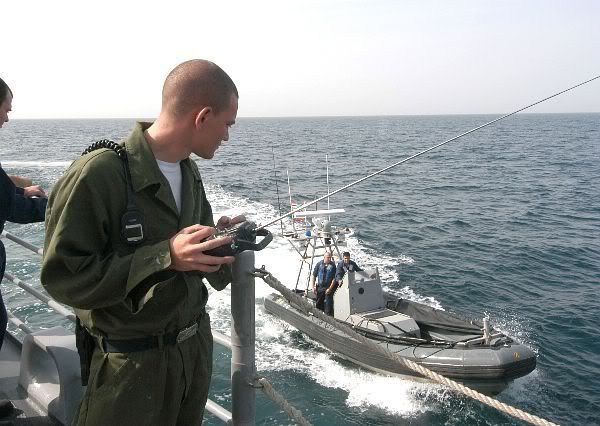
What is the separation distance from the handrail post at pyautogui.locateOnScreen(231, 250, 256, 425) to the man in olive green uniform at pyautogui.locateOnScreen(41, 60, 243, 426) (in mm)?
63

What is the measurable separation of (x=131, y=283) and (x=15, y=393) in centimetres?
201

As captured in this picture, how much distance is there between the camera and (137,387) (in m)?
1.71

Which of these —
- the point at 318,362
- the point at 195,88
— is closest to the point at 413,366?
the point at 195,88

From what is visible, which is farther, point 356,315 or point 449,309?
point 449,309

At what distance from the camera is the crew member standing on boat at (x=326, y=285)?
42.2 ft

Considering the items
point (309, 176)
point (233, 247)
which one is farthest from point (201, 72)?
point (309, 176)

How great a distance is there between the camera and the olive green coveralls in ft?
4.91

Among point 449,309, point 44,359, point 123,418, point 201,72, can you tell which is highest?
point 201,72

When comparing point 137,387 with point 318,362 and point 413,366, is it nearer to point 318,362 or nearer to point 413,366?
point 413,366

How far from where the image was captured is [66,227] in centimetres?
148

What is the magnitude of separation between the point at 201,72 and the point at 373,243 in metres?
20.7

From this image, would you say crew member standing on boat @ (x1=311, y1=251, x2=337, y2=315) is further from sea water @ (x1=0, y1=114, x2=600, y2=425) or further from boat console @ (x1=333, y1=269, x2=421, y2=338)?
sea water @ (x1=0, y1=114, x2=600, y2=425)

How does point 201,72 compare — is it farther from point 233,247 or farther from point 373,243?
point 373,243

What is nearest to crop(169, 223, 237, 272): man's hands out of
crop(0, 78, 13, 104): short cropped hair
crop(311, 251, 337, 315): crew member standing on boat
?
crop(0, 78, 13, 104): short cropped hair
